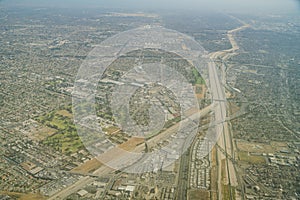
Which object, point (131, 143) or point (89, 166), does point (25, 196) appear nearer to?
point (89, 166)

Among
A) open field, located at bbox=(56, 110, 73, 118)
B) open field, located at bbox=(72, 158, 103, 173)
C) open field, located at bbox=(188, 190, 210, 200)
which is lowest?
open field, located at bbox=(188, 190, 210, 200)

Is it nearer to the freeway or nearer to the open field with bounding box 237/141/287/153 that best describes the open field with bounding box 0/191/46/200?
the freeway

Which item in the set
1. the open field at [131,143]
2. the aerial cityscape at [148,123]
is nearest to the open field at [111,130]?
the aerial cityscape at [148,123]

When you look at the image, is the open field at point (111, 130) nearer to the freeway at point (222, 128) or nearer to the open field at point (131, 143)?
the open field at point (131, 143)

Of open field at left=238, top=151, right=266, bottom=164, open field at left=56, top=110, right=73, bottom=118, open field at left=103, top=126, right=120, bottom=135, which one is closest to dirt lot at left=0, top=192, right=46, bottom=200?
open field at left=103, top=126, right=120, bottom=135

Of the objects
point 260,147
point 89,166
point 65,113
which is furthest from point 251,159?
point 65,113

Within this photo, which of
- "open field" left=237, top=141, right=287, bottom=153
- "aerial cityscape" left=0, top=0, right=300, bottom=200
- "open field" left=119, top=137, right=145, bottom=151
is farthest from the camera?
"open field" left=237, top=141, right=287, bottom=153

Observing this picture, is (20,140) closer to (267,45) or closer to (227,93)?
(227,93)

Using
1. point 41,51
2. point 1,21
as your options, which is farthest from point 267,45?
point 1,21
